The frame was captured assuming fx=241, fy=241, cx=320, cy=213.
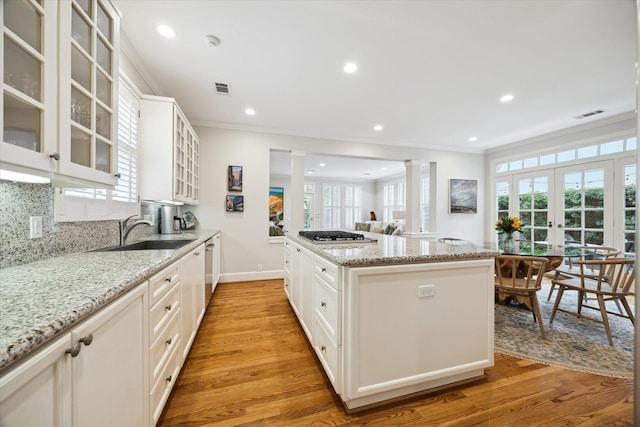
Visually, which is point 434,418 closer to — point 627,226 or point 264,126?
point 264,126

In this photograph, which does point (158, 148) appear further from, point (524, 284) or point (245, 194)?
point (524, 284)

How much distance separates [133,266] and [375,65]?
260cm

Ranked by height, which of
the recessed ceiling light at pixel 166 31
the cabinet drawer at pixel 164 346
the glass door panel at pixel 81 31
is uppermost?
the recessed ceiling light at pixel 166 31

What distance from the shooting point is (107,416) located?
82 cm

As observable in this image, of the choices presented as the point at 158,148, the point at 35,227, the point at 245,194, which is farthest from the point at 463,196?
the point at 35,227

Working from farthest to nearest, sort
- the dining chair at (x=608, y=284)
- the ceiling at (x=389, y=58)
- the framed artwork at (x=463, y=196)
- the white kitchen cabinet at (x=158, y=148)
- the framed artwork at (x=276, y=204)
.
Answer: the framed artwork at (x=276, y=204) < the framed artwork at (x=463, y=196) < the white kitchen cabinet at (x=158, y=148) < the dining chair at (x=608, y=284) < the ceiling at (x=389, y=58)

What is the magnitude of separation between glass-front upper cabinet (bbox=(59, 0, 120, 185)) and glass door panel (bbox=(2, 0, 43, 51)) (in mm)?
76

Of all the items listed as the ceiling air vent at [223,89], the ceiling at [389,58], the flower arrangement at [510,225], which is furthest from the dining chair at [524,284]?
the ceiling air vent at [223,89]

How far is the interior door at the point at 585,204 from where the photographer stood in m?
3.68

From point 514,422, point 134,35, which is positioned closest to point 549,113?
point 514,422

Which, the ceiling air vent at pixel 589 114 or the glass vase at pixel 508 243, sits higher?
the ceiling air vent at pixel 589 114

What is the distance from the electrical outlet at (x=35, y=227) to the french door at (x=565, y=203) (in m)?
4.67

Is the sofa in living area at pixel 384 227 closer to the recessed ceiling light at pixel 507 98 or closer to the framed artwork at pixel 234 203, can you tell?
the recessed ceiling light at pixel 507 98

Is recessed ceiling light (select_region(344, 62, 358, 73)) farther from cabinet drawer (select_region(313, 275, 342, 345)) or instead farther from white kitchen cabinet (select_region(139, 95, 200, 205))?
cabinet drawer (select_region(313, 275, 342, 345))
